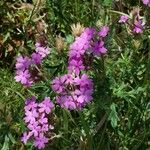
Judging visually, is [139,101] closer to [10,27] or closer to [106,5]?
[106,5]

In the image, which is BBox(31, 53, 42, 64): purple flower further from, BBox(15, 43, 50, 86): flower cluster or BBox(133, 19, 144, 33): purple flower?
BBox(133, 19, 144, 33): purple flower

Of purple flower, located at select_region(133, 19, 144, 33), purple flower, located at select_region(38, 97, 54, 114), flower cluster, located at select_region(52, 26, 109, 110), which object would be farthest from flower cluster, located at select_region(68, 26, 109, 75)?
purple flower, located at select_region(133, 19, 144, 33)

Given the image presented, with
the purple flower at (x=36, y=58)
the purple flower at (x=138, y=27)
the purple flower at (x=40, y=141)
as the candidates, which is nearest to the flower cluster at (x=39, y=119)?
the purple flower at (x=40, y=141)

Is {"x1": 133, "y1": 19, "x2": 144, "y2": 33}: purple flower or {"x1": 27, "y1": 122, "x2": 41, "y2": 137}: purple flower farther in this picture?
{"x1": 133, "y1": 19, "x2": 144, "y2": 33}: purple flower

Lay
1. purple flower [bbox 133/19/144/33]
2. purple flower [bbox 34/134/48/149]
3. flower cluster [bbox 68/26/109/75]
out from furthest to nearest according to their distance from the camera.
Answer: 1. purple flower [bbox 133/19/144/33]
2. purple flower [bbox 34/134/48/149]
3. flower cluster [bbox 68/26/109/75]

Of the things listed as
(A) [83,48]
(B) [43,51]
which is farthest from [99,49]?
(B) [43,51]

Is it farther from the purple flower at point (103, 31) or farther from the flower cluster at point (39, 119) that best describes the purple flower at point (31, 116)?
the purple flower at point (103, 31)
